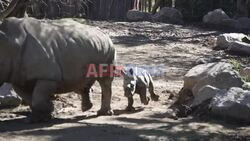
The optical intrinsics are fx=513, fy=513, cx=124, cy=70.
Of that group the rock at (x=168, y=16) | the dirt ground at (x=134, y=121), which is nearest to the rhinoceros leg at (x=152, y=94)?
the dirt ground at (x=134, y=121)

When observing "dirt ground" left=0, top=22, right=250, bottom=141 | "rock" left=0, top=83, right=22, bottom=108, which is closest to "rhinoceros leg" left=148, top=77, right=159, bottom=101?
"dirt ground" left=0, top=22, right=250, bottom=141

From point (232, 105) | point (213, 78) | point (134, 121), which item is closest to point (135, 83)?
point (134, 121)

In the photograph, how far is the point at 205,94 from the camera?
713cm

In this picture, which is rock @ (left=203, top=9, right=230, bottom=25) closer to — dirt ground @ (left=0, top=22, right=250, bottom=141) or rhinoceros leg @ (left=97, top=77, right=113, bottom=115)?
dirt ground @ (left=0, top=22, right=250, bottom=141)

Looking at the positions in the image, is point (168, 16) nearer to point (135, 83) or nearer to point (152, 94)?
point (152, 94)

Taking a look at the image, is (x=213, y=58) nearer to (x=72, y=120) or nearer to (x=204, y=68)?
(x=204, y=68)

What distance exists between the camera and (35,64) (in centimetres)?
595

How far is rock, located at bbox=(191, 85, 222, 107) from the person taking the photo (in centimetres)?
702

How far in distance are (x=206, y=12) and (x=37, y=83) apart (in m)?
15.9

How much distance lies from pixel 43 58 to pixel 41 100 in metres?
0.49

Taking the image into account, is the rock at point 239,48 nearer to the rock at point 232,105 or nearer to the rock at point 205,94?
the rock at point 205,94

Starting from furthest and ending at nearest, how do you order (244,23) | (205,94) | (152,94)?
(244,23) → (152,94) → (205,94)

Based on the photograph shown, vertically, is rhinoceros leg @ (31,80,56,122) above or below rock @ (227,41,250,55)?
above

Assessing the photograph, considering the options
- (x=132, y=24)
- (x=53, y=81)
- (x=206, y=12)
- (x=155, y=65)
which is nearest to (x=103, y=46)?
(x=53, y=81)
